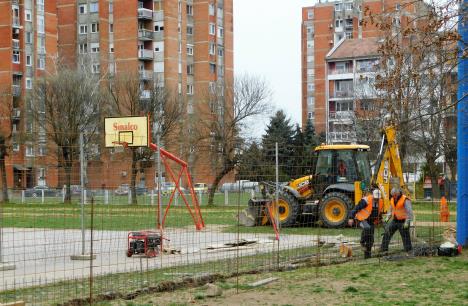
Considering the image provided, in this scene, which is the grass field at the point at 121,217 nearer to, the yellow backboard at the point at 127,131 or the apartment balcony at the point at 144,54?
the yellow backboard at the point at 127,131

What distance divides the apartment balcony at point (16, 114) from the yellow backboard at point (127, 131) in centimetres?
3807

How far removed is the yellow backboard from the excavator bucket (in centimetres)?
431

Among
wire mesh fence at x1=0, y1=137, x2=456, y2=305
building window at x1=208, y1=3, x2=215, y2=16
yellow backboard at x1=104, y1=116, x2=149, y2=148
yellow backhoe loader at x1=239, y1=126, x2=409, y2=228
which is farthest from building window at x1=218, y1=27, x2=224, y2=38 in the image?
yellow backboard at x1=104, y1=116, x2=149, y2=148

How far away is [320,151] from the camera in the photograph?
24109mm

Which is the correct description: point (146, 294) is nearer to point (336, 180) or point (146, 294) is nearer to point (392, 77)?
point (392, 77)

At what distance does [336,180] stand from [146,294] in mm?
14077

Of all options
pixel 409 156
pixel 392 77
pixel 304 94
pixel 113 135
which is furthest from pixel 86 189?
pixel 304 94

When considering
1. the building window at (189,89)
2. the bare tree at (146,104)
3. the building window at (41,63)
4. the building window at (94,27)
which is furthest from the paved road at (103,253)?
the building window at (189,89)

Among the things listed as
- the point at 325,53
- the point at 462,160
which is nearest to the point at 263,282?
the point at 462,160

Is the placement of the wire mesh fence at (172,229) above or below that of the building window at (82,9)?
below

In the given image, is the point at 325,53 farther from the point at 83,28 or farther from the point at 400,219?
the point at 400,219

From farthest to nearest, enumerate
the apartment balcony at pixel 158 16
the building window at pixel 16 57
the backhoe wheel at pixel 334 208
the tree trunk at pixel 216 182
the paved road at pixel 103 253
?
the apartment balcony at pixel 158 16 < the building window at pixel 16 57 < the backhoe wheel at pixel 334 208 < the tree trunk at pixel 216 182 < the paved road at pixel 103 253

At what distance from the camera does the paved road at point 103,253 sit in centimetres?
1371

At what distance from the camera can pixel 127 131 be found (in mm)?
20906
